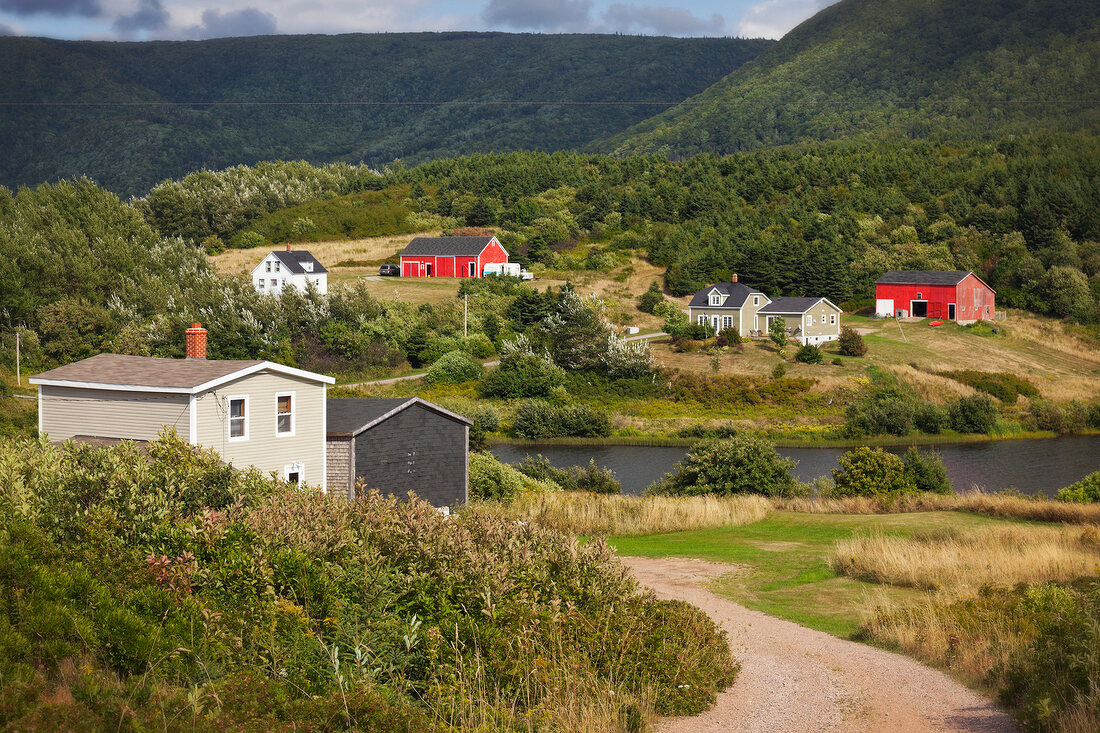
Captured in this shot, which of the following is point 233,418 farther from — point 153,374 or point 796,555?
point 796,555

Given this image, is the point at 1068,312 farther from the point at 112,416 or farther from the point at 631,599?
the point at 631,599

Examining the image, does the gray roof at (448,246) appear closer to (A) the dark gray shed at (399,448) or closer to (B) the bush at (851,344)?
(B) the bush at (851,344)

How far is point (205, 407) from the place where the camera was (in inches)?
981

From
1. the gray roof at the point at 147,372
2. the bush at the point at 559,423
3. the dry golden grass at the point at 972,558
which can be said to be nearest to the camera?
the dry golden grass at the point at 972,558

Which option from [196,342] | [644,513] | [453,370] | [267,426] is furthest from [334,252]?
[644,513]

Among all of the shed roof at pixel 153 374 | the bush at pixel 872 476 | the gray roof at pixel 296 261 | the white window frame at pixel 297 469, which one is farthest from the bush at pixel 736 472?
the gray roof at pixel 296 261

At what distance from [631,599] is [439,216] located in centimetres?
10674

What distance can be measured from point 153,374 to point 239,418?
2291 mm

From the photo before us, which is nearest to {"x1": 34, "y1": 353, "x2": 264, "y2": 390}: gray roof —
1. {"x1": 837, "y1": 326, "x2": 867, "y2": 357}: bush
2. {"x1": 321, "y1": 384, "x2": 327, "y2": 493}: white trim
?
{"x1": 321, "y1": 384, "x2": 327, "y2": 493}: white trim

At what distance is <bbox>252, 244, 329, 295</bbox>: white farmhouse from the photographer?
79.1 m

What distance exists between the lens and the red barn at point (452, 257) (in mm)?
91812

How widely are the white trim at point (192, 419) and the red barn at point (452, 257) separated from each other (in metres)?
67.5

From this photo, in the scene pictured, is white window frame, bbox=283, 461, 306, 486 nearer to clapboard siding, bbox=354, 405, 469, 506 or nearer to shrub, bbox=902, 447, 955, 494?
clapboard siding, bbox=354, 405, 469, 506

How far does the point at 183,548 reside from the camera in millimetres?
10648
